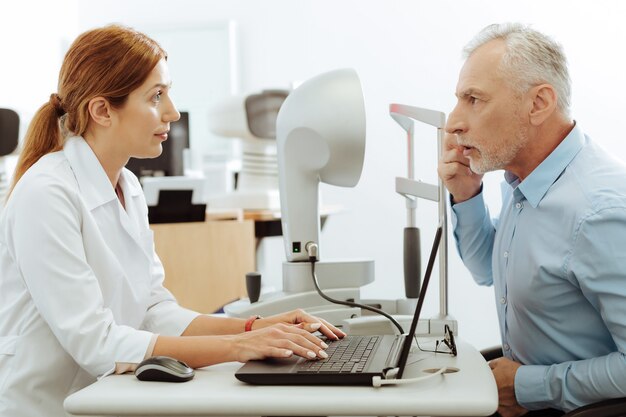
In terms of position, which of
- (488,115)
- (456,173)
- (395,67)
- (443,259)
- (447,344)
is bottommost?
(447,344)

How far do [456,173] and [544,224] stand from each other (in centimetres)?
25

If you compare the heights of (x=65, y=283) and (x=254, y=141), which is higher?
(x=254, y=141)

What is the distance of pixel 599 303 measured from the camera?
123 cm

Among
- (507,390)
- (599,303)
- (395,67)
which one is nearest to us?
(599,303)

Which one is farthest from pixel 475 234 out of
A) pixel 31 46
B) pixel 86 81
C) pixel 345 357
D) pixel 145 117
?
pixel 31 46

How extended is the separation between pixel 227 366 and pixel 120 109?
0.52 m

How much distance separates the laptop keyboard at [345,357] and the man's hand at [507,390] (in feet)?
0.89

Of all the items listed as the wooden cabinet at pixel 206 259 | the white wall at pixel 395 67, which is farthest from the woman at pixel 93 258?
the white wall at pixel 395 67

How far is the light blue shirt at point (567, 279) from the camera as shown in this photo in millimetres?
1204

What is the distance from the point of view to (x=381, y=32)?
4.16m

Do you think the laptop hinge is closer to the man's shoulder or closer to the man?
the man

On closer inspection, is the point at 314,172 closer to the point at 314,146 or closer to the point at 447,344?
the point at 314,146

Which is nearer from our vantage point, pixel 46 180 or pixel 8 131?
pixel 46 180

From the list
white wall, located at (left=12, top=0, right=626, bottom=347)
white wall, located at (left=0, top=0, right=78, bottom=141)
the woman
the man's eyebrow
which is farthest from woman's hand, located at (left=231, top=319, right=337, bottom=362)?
white wall, located at (left=0, top=0, right=78, bottom=141)
